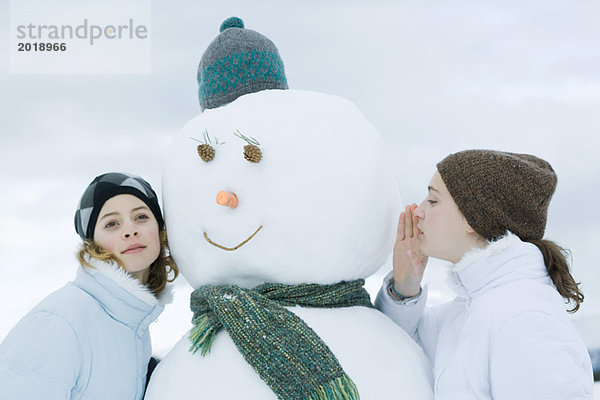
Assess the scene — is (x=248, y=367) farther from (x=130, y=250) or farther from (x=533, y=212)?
(x=533, y=212)

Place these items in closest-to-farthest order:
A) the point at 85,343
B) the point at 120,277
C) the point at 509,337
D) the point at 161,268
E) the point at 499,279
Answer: the point at 509,337, the point at 499,279, the point at 85,343, the point at 120,277, the point at 161,268

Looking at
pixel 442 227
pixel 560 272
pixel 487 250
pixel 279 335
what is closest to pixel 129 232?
pixel 279 335

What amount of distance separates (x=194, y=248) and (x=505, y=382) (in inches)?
38.0

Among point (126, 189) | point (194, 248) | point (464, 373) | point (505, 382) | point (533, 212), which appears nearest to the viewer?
point (505, 382)

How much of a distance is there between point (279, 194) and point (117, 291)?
2.00ft

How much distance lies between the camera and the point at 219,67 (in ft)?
6.68

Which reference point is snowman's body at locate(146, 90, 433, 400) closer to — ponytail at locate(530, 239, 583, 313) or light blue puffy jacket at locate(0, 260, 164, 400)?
light blue puffy jacket at locate(0, 260, 164, 400)

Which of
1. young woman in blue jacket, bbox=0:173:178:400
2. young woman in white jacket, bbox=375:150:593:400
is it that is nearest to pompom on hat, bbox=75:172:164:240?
young woman in blue jacket, bbox=0:173:178:400

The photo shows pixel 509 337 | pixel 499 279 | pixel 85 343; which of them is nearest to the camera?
pixel 509 337

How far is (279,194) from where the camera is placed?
1777 millimetres

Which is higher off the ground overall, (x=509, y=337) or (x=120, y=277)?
(x=509, y=337)

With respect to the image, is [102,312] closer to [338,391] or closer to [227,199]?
[227,199]

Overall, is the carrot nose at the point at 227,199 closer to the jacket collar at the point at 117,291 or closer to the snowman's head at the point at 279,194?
the snowman's head at the point at 279,194

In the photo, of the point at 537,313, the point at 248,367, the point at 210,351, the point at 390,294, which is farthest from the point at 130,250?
the point at 537,313
